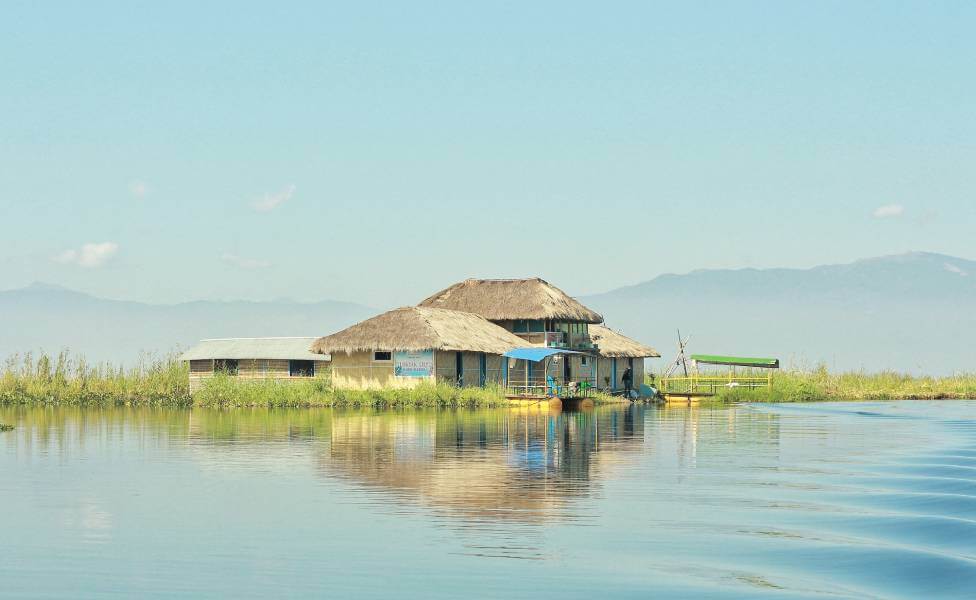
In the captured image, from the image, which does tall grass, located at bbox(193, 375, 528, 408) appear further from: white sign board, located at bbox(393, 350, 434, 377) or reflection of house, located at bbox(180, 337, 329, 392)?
reflection of house, located at bbox(180, 337, 329, 392)

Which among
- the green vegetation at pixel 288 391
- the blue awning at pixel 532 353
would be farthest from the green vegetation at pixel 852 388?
the blue awning at pixel 532 353

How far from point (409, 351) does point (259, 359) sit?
1589 cm

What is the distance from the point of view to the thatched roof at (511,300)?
188ft

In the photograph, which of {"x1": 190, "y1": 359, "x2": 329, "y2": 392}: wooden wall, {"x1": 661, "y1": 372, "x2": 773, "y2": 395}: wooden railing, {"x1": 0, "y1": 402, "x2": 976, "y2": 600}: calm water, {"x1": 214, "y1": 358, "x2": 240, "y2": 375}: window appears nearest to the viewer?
{"x1": 0, "y1": 402, "x2": 976, "y2": 600}: calm water

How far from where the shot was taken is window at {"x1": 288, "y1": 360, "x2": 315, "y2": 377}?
6100cm

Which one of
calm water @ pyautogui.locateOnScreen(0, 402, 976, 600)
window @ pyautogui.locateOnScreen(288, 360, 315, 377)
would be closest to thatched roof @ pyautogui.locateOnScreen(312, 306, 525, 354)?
window @ pyautogui.locateOnScreen(288, 360, 315, 377)

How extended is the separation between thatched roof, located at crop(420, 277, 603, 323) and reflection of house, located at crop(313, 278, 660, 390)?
5 cm

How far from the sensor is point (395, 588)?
11023 millimetres

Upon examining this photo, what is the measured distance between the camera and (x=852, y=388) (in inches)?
2304

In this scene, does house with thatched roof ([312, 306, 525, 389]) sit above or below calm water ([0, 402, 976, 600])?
above

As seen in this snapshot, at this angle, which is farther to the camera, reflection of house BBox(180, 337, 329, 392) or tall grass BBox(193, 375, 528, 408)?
reflection of house BBox(180, 337, 329, 392)

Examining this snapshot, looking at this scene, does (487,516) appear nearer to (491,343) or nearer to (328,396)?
(328,396)

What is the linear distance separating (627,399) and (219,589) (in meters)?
43.7

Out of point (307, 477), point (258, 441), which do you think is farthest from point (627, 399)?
point (307, 477)
